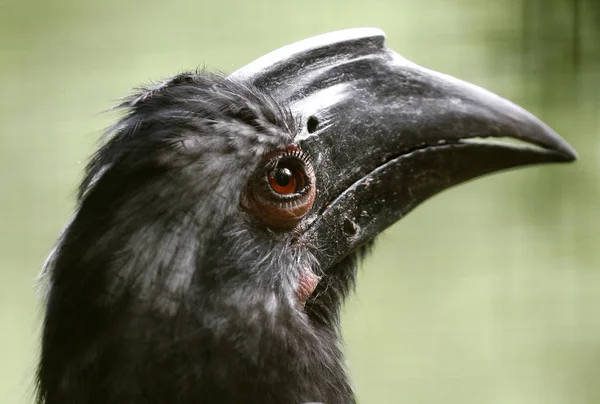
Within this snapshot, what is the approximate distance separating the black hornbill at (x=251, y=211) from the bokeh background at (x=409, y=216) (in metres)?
1.37

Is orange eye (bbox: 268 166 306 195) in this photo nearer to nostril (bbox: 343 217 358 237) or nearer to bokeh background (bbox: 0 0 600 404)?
nostril (bbox: 343 217 358 237)

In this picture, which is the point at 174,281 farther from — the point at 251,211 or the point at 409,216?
the point at 409,216

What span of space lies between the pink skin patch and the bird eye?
64mm

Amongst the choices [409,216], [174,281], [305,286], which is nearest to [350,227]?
[305,286]

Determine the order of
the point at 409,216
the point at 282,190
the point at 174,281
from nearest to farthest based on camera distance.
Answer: the point at 174,281, the point at 282,190, the point at 409,216

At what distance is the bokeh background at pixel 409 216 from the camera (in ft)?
8.82

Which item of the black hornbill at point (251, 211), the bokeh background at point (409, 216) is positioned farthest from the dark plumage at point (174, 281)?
the bokeh background at point (409, 216)

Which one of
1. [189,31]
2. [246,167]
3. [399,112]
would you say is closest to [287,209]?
[246,167]

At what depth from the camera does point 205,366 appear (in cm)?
108

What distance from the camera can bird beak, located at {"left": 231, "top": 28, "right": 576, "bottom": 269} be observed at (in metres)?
1.20

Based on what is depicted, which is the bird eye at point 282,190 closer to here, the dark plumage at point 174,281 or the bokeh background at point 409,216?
the dark plumage at point 174,281

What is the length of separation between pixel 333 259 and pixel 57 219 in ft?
5.99

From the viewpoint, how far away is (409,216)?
2.82 meters

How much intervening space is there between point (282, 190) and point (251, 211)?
0.06 m
